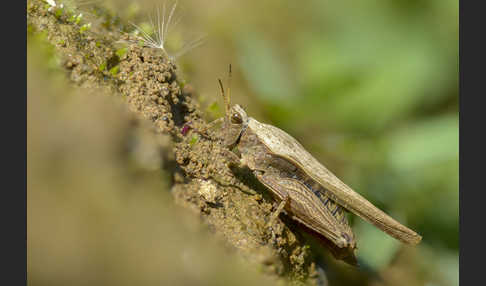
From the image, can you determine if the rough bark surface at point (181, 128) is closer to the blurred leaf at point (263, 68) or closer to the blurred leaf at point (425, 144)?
the blurred leaf at point (263, 68)

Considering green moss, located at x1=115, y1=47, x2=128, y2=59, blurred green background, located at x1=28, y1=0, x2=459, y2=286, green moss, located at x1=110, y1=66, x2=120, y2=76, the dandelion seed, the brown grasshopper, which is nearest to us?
green moss, located at x1=110, y1=66, x2=120, y2=76

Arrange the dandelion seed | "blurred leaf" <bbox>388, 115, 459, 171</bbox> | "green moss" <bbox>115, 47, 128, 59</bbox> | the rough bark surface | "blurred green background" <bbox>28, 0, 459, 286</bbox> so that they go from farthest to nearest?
1. "blurred leaf" <bbox>388, 115, 459, 171</bbox>
2. "blurred green background" <bbox>28, 0, 459, 286</bbox>
3. the dandelion seed
4. "green moss" <bbox>115, 47, 128, 59</bbox>
5. the rough bark surface

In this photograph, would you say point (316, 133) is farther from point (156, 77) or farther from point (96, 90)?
point (96, 90)

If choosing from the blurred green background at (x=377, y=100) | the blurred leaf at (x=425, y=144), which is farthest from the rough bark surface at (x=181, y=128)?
the blurred leaf at (x=425, y=144)

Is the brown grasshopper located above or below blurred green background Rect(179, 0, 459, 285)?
below

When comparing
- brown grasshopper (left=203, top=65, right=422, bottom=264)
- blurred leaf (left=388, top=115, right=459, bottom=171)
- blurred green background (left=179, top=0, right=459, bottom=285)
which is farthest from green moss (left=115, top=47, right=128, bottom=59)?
blurred leaf (left=388, top=115, right=459, bottom=171)

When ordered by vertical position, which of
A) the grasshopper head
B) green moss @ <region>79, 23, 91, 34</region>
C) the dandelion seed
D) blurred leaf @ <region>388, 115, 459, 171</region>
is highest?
blurred leaf @ <region>388, 115, 459, 171</region>

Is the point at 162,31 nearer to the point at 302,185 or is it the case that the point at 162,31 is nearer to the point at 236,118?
the point at 236,118

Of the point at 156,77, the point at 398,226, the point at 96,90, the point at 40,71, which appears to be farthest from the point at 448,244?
the point at 40,71

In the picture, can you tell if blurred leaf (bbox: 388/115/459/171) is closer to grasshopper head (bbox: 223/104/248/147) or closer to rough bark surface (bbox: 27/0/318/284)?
rough bark surface (bbox: 27/0/318/284)
